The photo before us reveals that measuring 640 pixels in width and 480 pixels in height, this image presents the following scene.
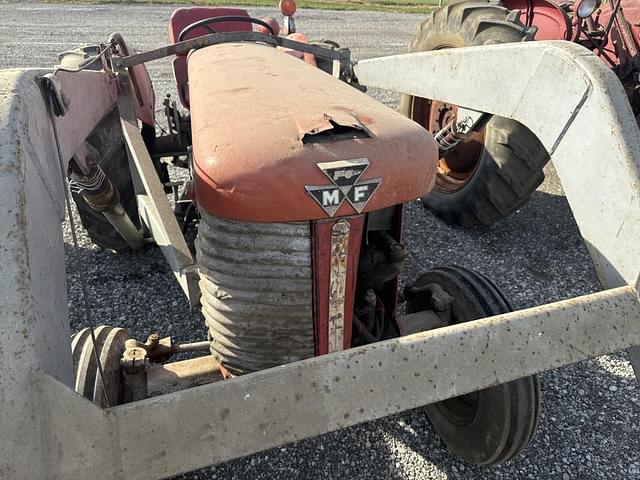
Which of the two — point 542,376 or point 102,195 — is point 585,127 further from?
point 102,195

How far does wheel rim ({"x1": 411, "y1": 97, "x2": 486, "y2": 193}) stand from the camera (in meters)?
3.35

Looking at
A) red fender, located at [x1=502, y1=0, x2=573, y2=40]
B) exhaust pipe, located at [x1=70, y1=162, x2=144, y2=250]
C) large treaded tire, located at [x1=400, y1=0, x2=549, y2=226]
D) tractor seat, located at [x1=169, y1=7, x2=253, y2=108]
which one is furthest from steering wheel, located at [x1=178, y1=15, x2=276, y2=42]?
red fender, located at [x1=502, y1=0, x2=573, y2=40]

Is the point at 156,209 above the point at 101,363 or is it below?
above

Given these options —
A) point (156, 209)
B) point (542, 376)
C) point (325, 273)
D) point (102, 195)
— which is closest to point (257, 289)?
point (325, 273)

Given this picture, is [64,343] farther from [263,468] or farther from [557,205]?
[557,205]

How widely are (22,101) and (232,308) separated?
2.16 feet

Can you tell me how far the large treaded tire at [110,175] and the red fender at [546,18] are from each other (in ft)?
9.33

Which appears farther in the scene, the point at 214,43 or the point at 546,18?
the point at 546,18

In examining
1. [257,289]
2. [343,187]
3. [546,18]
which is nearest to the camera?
[343,187]

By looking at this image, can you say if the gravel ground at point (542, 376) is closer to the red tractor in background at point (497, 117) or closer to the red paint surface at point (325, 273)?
the red tractor in background at point (497, 117)

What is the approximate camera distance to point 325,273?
131cm

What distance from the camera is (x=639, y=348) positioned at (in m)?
1.41

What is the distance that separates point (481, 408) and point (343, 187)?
115 centimetres

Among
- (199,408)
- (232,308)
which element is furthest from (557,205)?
(199,408)
